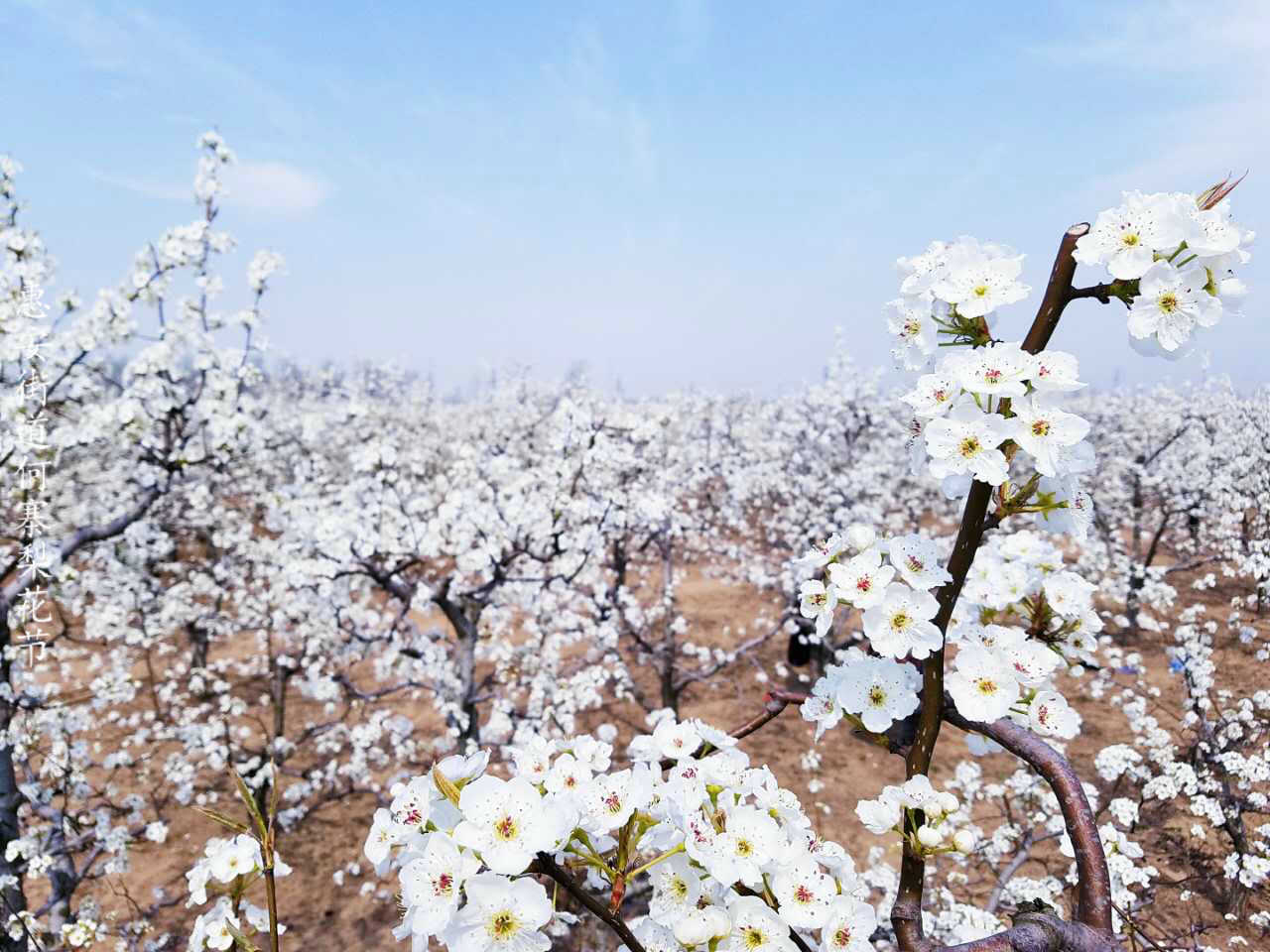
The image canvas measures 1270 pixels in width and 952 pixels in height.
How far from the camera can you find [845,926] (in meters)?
1.21

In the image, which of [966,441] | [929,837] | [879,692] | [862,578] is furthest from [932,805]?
[966,441]

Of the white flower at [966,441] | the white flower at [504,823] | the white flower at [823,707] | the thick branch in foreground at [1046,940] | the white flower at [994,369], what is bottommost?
the white flower at [504,823]

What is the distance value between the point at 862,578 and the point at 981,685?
0.30m

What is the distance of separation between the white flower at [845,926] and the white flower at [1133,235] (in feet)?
4.29

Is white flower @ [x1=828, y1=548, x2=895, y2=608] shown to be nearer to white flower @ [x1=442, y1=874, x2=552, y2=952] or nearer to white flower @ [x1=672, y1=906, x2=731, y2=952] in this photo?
white flower @ [x1=672, y1=906, x2=731, y2=952]

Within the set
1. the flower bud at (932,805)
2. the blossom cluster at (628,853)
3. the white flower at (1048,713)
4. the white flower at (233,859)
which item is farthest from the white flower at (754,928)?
the white flower at (233,859)

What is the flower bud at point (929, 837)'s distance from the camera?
108 centimetres

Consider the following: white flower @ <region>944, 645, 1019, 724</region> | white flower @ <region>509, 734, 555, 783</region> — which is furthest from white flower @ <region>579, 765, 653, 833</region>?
white flower @ <region>944, 645, 1019, 724</region>

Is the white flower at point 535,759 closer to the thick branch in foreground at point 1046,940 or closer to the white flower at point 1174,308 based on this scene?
the thick branch in foreground at point 1046,940

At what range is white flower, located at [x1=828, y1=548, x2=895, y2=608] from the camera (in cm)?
127

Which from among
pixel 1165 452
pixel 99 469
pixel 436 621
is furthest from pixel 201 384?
pixel 1165 452

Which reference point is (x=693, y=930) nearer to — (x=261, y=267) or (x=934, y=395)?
(x=934, y=395)

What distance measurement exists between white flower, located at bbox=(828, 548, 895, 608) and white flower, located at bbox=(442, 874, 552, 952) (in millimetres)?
809

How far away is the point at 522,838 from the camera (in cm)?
110
